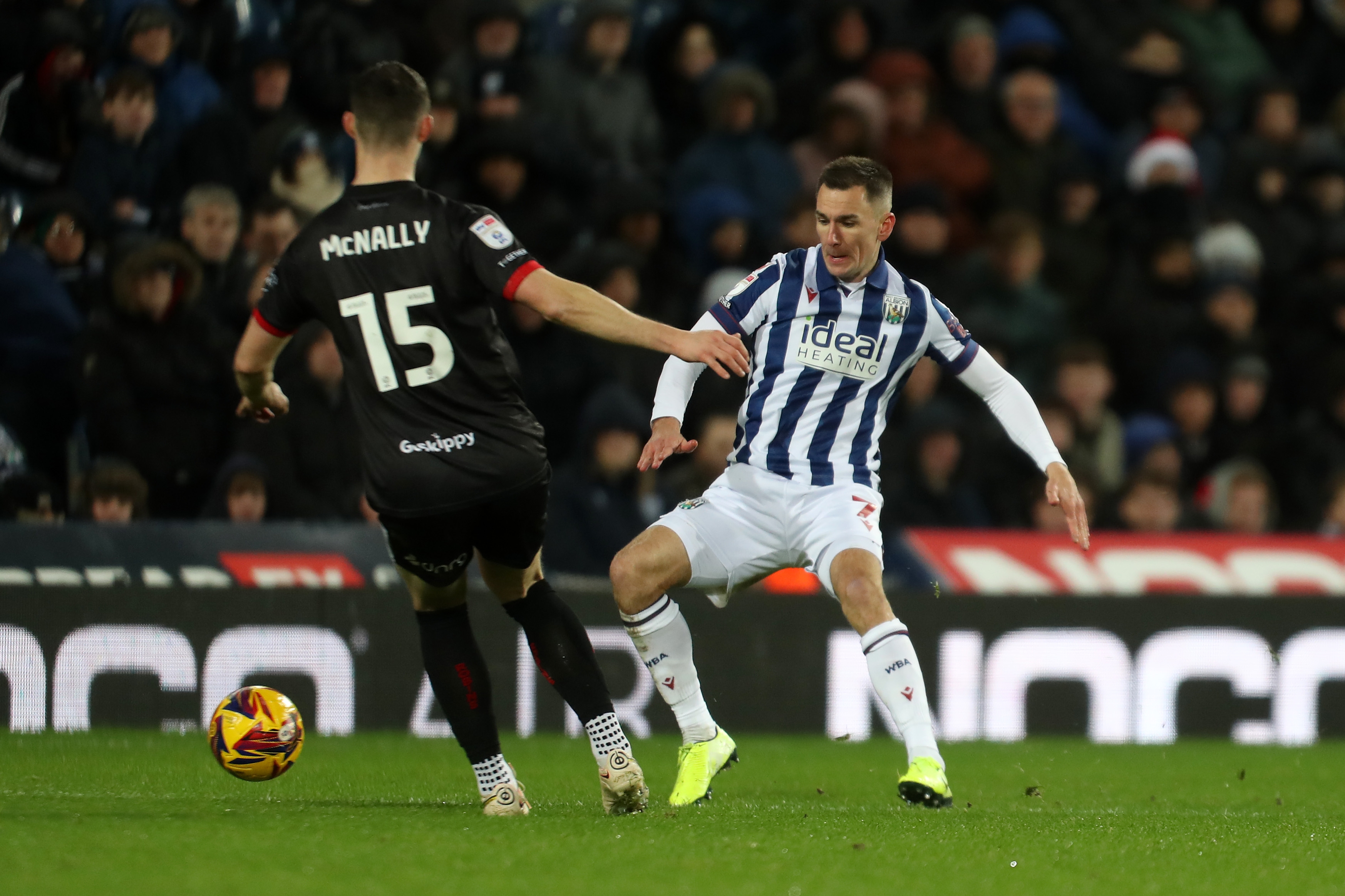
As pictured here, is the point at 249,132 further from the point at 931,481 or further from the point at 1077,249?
the point at 1077,249

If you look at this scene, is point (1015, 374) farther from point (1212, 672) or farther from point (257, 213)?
point (257, 213)

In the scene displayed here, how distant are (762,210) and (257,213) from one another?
3362mm

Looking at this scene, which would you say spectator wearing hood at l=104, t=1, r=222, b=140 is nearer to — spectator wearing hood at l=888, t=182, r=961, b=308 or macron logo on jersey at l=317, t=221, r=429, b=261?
spectator wearing hood at l=888, t=182, r=961, b=308

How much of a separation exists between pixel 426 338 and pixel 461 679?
1.04 meters

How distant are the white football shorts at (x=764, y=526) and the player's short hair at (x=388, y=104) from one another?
1622 mm

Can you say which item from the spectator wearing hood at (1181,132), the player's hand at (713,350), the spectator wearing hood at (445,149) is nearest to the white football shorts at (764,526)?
the player's hand at (713,350)

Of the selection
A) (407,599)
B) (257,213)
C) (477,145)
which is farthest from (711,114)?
(407,599)

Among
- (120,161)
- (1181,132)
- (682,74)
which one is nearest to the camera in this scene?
(120,161)

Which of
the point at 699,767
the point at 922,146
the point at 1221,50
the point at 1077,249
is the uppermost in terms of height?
the point at 1221,50

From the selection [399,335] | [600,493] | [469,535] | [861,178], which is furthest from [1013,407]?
[600,493]

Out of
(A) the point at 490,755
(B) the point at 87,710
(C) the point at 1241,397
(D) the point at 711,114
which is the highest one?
(D) the point at 711,114

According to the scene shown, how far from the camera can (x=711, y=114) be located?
1167 cm

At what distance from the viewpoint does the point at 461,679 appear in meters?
5.49

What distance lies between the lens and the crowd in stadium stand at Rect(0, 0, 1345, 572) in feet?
30.5
